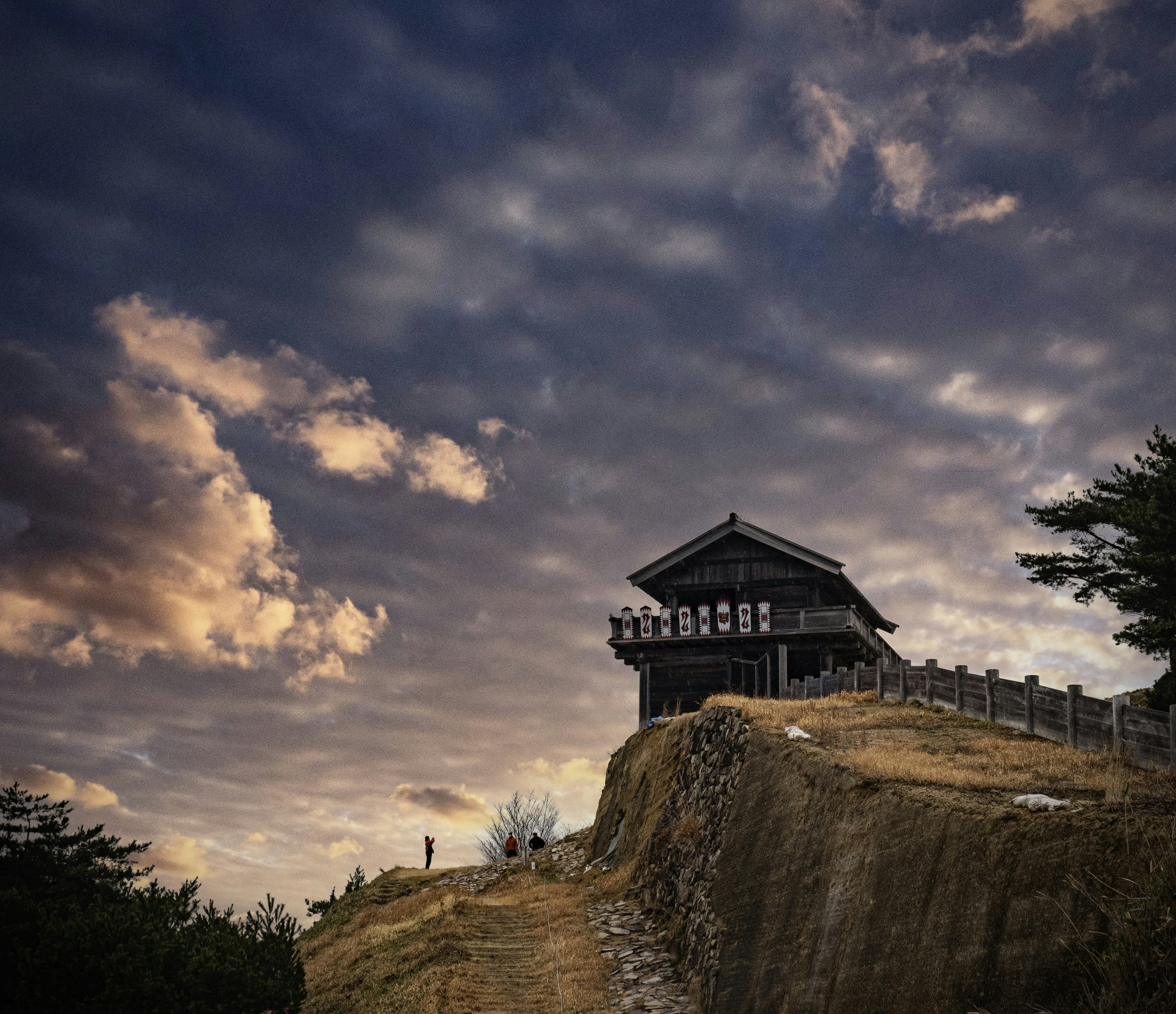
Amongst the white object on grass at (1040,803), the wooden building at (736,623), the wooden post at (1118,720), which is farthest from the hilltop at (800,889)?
the wooden building at (736,623)

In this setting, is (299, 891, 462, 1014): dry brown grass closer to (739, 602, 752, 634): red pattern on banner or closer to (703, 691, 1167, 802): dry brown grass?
(703, 691, 1167, 802): dry brown grass

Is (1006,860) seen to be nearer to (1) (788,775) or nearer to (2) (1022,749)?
(1) (788,775)

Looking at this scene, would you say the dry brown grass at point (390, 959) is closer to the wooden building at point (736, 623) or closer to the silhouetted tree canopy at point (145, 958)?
the silhouetted tree canopy at point (145, 958)

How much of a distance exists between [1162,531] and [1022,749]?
1735cm

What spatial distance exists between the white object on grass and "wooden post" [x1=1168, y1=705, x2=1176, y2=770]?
22.3 ft

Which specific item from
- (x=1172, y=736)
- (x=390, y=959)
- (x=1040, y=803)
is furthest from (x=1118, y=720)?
(x=390, y=959)

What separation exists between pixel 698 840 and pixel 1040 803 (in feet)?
37.7

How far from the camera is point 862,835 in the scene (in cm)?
1459

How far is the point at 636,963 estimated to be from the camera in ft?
68.3

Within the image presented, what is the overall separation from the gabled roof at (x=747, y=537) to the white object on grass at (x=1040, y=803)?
1023 inches

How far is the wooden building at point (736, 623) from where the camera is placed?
38.1m

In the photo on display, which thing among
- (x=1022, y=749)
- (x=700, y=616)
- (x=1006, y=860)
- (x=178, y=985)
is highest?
(x=700, y=616)

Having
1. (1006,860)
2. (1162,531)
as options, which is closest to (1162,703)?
(1162,531)

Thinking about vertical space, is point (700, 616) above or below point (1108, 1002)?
above
